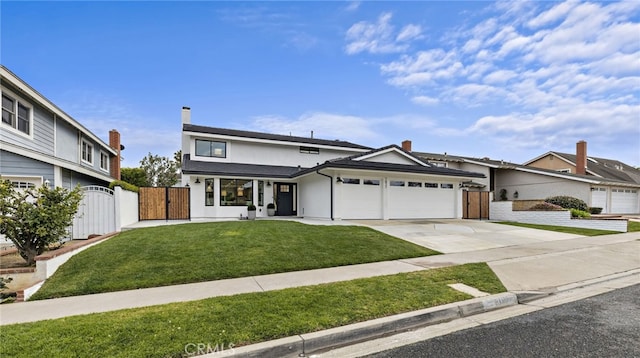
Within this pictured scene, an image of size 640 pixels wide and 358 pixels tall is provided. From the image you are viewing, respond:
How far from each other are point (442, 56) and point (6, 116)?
16938 millimetres

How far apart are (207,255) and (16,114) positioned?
30.6 ft

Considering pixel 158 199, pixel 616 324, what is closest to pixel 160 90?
pixel 158 199

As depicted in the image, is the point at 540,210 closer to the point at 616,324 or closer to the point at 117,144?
the point at 616,324

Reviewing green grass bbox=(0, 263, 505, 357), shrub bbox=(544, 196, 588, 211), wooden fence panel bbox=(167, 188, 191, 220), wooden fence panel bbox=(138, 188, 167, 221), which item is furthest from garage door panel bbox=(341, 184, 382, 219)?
shrub bbox=(544, 196, 588, 211)

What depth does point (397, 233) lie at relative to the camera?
12172 millimetres

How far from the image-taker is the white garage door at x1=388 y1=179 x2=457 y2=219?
1770cm

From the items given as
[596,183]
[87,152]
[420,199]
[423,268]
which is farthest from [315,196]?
[596,183]

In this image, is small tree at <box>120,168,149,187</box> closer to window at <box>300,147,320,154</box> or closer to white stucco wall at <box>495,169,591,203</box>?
window at <box>300,147,320,154</box>

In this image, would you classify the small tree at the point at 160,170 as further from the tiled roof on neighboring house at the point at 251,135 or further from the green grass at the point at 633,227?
the green grass at the point at 633,227

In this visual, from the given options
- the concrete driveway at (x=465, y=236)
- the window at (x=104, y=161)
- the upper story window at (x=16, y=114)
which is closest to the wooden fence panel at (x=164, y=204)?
the window at (x=104, y=161)

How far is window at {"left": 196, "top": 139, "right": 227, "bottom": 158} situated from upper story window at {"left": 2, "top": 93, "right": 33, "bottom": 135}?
8914 millimetres

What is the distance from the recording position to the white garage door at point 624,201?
26.2 meters

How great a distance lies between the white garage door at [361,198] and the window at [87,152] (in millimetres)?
13998

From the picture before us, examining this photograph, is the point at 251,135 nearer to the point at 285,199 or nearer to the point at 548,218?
the point at 285,199
